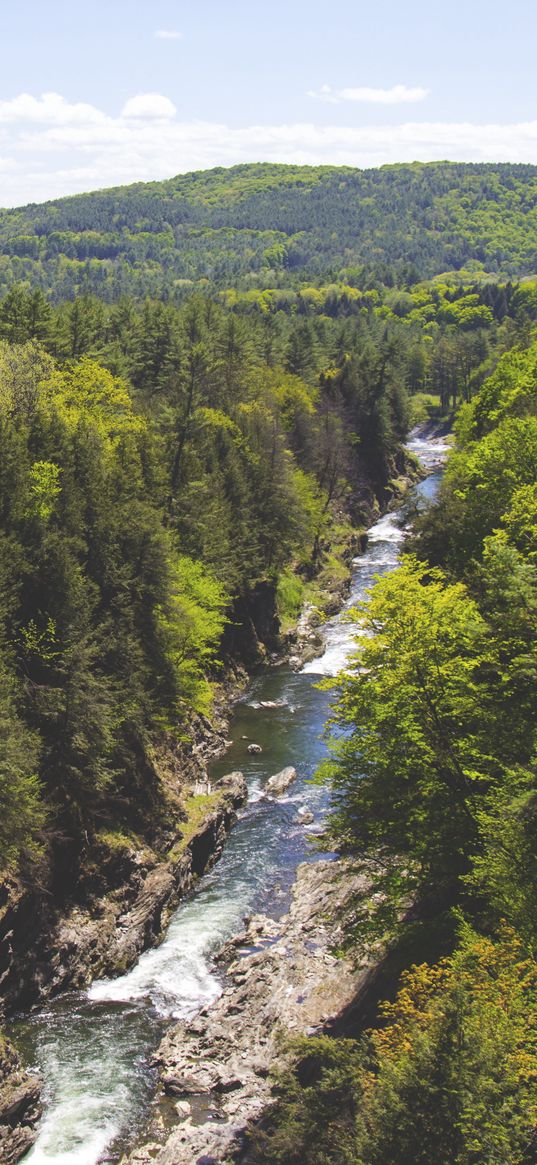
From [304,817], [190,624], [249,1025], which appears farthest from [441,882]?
[190,624]

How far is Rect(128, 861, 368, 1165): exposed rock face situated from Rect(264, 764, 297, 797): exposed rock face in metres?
10.1

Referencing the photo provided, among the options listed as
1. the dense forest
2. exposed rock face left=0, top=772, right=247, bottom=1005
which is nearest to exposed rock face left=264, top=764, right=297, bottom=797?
the dense forest

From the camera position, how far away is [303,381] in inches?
4176

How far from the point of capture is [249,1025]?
28.1 m

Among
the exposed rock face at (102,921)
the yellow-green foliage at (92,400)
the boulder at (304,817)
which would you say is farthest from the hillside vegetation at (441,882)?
the yellow-green foliage at (92,400)

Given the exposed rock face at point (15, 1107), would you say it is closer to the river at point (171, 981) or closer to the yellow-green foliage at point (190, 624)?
the river at point (171, 981)

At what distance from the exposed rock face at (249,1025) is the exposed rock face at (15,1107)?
3.22 metres

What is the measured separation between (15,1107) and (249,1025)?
8.00m

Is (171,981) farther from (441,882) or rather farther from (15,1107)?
(441,882)

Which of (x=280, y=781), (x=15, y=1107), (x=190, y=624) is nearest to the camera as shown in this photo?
(x=15, y=1107)

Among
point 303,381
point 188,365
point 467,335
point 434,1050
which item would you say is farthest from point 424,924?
point 467,335

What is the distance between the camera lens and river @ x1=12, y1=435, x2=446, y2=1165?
81.3ft

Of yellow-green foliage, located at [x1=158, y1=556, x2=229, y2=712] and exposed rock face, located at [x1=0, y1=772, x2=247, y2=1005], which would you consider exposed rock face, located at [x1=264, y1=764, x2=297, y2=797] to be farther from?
exposed rock face, located at [x1=0, y1=772, x2=247, y2=1005]

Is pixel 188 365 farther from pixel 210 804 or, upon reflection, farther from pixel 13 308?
pixel 210 804
